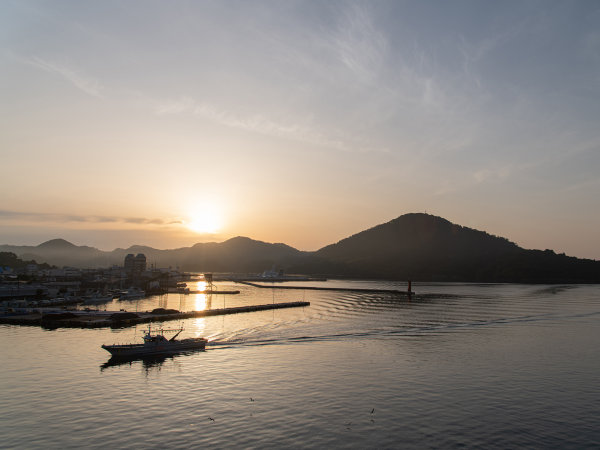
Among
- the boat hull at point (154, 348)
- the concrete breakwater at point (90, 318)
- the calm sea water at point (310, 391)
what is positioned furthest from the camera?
the concrete breakwater at point (90, 318)

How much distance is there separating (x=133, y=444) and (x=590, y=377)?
49.8 metres

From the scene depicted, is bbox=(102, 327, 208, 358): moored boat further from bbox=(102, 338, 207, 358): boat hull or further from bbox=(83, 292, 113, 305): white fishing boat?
bbox=(83, 292, 113, 305): white fishing boat

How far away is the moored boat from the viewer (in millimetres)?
58312

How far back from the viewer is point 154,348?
60312 mm

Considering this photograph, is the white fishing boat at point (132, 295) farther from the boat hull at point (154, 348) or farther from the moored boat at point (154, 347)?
the boat hull at point (154, 348)

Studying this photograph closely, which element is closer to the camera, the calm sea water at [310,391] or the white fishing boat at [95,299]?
the calm sea water at [310,391]

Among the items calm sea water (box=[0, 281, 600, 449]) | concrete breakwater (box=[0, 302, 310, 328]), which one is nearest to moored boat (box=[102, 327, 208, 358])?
calm sea water (box=[0, 281, 600, 449])

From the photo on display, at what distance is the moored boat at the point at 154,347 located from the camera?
5831cm

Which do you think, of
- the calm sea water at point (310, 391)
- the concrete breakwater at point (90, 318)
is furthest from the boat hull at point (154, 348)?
the concrete breakwater at point (90, 318)

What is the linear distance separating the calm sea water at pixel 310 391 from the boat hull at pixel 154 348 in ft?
7.10

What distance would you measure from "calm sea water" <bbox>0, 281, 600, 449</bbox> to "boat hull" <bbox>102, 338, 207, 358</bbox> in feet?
7.10

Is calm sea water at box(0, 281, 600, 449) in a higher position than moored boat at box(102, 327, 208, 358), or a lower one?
lower

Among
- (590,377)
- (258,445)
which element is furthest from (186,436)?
(590,377)

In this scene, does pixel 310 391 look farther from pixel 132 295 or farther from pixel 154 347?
pixel 132 295
